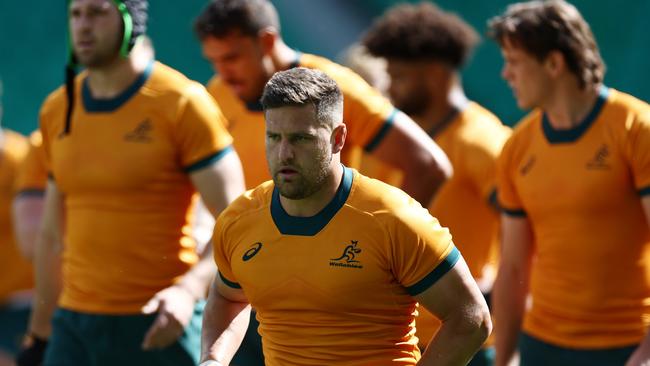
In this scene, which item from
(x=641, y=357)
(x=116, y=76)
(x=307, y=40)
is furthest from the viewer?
(x=307, y=40)

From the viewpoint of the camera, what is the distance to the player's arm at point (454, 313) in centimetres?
364

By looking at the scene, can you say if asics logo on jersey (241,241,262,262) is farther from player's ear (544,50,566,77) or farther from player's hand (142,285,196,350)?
player's ear (544,50,566,77)

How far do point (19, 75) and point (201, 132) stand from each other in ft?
21.7

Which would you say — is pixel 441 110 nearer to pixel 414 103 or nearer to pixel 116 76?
pixel 414 103

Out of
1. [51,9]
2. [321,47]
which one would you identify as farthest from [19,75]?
[321,47]

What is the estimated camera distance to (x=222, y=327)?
157 inches

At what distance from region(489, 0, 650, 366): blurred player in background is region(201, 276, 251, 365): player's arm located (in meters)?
1.58

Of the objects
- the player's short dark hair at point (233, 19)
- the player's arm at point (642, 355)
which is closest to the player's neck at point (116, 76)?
the player's short dark hair at point (233, 19)

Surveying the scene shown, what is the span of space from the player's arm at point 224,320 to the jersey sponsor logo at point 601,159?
5.64ft

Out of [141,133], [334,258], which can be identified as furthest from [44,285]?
[334,258]

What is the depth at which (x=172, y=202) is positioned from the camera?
17.1ft

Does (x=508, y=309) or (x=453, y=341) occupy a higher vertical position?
(x=453, y=341)

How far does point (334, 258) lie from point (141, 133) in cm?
169

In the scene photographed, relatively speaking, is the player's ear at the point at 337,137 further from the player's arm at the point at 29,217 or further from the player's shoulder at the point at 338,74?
the player's arm at the point at 29,217
